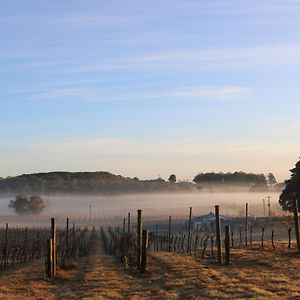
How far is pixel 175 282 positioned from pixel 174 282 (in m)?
0.05

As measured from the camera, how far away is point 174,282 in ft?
90.8

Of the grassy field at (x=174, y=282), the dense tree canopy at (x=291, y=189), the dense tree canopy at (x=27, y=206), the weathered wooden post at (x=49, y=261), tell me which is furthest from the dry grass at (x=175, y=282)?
the dense tree canopy at (x=27, y=206)

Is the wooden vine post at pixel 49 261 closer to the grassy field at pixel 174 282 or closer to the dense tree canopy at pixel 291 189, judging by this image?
the grassy field at pixel 174 282

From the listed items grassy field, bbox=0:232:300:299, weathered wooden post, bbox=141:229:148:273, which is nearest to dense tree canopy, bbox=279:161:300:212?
grassy field, bbox=0:232:300:299

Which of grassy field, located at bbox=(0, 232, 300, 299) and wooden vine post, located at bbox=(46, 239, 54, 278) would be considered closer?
grassy field, located at bbox=(0, 232, 300, 299)

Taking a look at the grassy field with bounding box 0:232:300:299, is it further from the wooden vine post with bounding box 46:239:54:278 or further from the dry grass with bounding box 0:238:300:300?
the wooden vine post with bounding box 46:239:54:278

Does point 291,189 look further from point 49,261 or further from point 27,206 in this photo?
point 27,206

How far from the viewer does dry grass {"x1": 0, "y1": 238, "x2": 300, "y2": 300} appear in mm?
23891

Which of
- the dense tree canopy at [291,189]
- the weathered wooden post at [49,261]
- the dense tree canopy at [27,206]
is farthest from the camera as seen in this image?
the dense tree canopy at [27,206]

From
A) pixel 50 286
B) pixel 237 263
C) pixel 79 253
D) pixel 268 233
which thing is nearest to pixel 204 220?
pixel 268 233

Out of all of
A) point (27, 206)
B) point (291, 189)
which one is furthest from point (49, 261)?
point (27, 206)

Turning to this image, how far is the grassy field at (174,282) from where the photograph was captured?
2391 cm

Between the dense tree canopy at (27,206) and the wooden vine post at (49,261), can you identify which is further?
the dense tree canopy at (27,206)

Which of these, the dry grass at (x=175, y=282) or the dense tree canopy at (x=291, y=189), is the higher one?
the dense tree canopy at (x=291, y=189)
